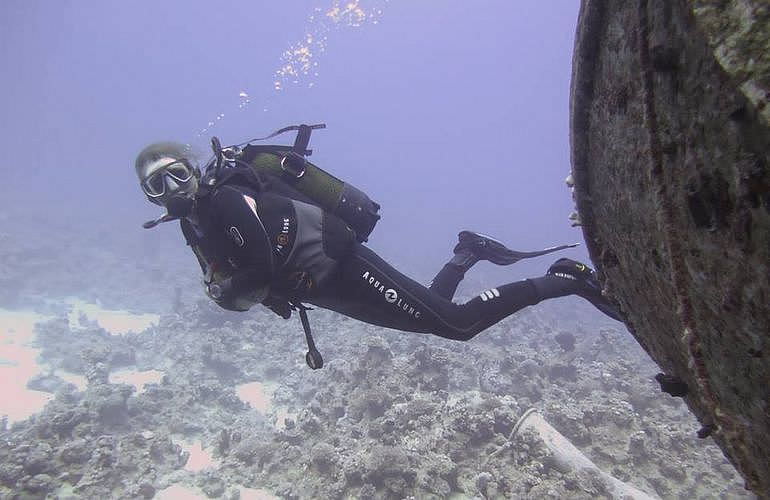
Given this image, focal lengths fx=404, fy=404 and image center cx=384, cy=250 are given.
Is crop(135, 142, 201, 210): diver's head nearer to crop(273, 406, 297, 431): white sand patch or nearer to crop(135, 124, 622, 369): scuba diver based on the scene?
crop(135, 124, 622, 369): scuba diver

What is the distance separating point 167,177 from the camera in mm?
4137

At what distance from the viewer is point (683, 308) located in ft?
3.78

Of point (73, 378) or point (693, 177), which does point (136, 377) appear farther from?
point (693, 177)

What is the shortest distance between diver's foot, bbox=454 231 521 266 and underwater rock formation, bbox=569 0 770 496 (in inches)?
172

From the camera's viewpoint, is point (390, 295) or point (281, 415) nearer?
point (390, 295)

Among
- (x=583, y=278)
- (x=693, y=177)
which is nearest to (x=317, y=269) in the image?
(x=583, y=278)

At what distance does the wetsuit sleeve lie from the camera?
361cm

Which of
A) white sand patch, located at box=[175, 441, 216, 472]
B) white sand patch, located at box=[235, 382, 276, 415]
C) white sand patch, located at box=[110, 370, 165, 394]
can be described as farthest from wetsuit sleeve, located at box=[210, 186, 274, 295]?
white sand patch, located at box=[110, 370, 165, 394]

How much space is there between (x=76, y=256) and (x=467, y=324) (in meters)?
29.8

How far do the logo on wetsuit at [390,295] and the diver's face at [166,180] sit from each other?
2.00m

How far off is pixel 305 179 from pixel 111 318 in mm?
18592

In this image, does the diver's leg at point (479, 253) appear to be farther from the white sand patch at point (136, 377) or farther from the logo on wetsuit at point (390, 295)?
the white sand patch at point (136, 377)

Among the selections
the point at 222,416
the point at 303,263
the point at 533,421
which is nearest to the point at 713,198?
the point at 303,263

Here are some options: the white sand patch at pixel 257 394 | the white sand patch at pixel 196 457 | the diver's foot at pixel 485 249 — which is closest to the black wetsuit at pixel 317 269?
the diver's foot at pixel 485 249
